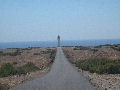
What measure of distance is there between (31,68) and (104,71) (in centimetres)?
850

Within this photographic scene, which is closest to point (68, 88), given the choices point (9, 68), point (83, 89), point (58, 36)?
point (83, 89)

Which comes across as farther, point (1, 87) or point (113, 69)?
point (113, 69)

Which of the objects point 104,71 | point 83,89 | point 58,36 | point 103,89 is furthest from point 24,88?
point 58,36

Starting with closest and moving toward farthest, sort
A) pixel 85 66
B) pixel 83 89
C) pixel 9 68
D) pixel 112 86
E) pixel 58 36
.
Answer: pixel 83 89, pixel 112 86, pixel 9 68, pixel 85 66, pixel 58 36

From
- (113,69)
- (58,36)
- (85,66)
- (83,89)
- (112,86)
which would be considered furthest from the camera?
(58,36)

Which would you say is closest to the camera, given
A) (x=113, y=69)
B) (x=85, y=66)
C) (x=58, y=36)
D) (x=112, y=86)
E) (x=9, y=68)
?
(x=112, y=86)

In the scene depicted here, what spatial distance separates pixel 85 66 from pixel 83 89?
13.3 metres

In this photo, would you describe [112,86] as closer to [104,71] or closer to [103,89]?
[103,89]

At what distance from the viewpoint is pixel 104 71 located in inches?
947

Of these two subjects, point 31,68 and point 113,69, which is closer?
point 113,69

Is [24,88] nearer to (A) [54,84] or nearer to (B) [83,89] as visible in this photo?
(A) [54,84]

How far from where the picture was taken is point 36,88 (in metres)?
15.6

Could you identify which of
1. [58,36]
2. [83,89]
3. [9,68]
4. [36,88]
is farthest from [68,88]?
[58,36]

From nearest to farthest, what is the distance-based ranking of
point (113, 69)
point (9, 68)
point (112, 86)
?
point (112, 86)
point (113, 69)
point (9, 68)
